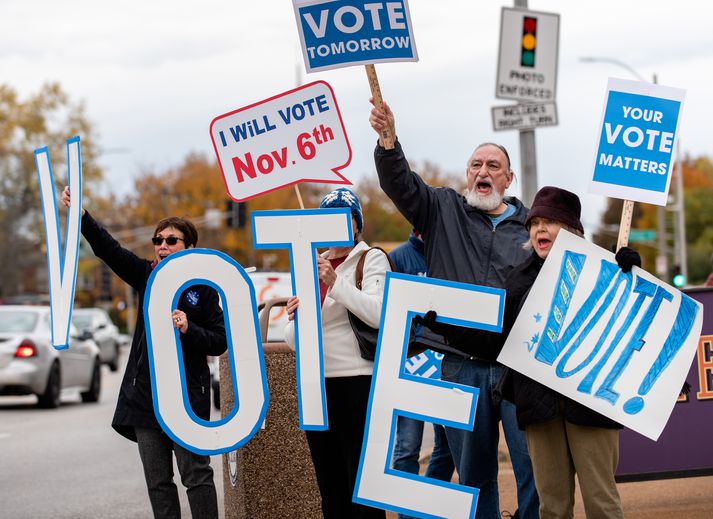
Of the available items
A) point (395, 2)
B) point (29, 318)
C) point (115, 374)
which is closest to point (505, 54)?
point (395, 2)

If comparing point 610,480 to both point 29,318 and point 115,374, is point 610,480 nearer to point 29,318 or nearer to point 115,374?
point 29,318

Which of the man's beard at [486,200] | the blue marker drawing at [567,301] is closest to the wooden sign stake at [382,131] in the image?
the man's beard at [486,200]

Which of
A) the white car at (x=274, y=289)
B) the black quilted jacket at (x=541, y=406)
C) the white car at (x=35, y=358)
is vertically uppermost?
the black quilted jacket at (x=541, y=406)

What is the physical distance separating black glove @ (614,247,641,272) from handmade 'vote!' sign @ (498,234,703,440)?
0.19 feet

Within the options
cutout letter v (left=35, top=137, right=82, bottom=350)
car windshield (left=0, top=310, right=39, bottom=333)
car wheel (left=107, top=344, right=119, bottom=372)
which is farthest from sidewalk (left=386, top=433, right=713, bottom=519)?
car wheel (left=107, top=344, right=119, bottom=372)

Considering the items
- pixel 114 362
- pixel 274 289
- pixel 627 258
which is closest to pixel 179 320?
pixel 627 258

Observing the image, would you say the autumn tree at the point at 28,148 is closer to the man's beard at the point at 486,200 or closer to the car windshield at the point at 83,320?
the car windshield at the point at 83,320

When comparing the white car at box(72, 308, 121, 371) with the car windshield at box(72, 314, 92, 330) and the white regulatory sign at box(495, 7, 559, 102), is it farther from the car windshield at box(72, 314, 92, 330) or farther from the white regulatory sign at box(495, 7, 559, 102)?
the white regulatory sign at box(495, 7, 559, 102)

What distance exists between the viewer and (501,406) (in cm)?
551

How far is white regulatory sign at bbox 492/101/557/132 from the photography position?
10.7 metres

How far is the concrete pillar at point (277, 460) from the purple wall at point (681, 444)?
1.89m

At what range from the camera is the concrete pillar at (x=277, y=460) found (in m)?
6.72

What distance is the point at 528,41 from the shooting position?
10.9 metres

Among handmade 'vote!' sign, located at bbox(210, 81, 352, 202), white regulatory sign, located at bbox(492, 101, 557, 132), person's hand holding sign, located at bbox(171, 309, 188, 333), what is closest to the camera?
person's hand holding sign, located at bbox(171, 309, 188, 333)
